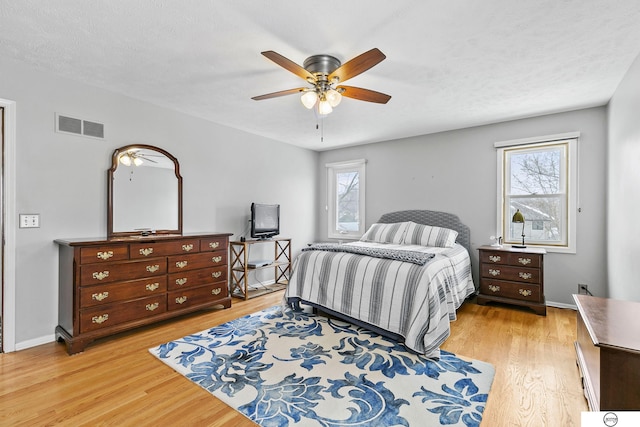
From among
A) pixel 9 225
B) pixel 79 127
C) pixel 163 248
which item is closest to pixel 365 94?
pixel 163 248

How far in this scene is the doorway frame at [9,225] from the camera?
254 cm

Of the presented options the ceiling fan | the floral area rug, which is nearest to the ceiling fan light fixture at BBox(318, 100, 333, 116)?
the ceiling fan

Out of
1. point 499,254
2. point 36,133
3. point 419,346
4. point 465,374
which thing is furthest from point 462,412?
point 36,133

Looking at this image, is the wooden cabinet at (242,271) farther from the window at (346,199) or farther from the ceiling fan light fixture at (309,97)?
the ceiling fan light fixture at (309,97)

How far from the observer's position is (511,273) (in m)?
3.62

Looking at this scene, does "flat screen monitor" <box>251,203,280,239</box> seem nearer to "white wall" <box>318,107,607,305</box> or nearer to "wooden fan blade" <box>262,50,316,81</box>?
"white wall" <box>318,107,607,305</box>

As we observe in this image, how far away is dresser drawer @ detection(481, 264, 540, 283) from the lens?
3.50 metres

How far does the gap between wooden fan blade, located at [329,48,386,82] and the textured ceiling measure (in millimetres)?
207

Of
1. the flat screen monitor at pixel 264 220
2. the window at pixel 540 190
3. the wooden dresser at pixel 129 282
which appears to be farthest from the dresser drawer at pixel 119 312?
the window at pixel 540 190

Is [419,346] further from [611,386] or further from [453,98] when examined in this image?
[453,98]

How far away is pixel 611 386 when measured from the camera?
1.38m

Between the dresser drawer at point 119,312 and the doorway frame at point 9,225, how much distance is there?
606 mm

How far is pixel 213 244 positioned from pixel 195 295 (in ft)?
2.02

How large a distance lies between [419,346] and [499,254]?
1961 millimetres
